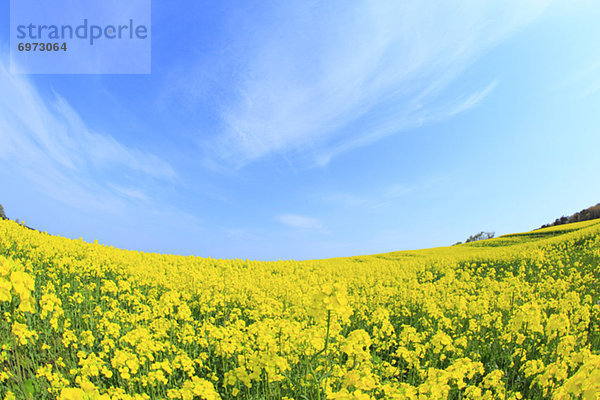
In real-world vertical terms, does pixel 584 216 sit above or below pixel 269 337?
above

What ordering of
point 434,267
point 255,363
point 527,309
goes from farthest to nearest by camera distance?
point 434,267, point 527,309, point 255,363

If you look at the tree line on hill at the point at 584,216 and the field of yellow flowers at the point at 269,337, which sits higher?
the tree line on hill at the point at 584,216

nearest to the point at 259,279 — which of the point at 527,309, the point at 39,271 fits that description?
the point at 39,271

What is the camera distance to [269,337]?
3.88 meters

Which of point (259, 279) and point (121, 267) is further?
point (259, 279)

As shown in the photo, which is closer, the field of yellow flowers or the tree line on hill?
the field of yellow flowers

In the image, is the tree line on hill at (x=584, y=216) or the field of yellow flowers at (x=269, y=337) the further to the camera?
the tree line on hill at (x=584, y=216)

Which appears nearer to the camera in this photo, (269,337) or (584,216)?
(269,337)

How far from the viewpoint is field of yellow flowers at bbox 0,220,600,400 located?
3.38 meters

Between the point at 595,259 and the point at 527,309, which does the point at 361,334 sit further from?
the point at 595,259

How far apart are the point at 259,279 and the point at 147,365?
6435 mm

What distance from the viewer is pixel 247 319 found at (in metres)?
7.72

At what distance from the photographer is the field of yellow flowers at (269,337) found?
338cm

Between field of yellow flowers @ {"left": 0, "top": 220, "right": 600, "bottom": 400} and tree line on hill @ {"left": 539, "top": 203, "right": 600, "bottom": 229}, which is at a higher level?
tree line on hill @ {"left": 539, "top": 203, "right": 600, "bottom": 229}
